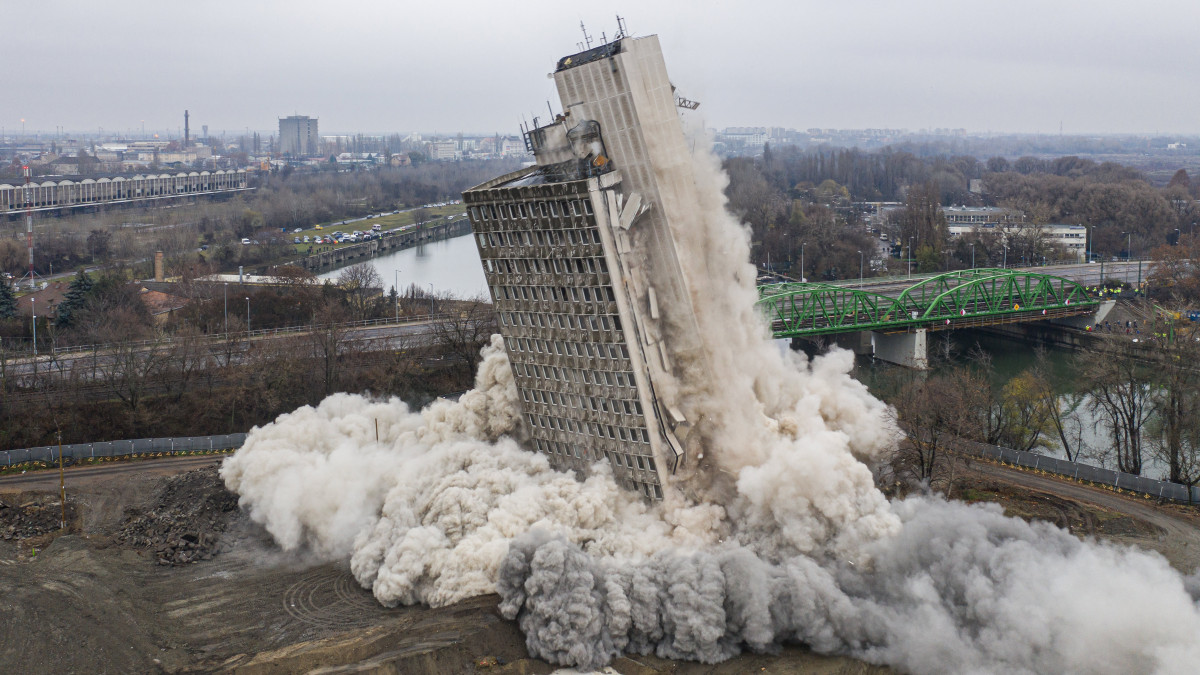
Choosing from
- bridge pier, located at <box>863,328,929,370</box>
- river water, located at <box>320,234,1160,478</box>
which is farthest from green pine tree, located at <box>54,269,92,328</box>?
bridge pier, located at <box>863,328,929,370</box>

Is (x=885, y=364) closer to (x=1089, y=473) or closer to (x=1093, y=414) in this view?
(x=1093, y=414)

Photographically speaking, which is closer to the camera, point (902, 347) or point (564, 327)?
point (564, 327)

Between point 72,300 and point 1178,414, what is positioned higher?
point 72,300

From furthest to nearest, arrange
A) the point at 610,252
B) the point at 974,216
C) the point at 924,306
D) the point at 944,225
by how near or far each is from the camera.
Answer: the point at 974,216 → the point at 944,225 → the point at 924,306 → the point at 610,252

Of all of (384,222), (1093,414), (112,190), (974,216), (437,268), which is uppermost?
(112,190)

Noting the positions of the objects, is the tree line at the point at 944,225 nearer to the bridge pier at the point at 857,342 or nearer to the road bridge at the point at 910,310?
the bridge pier at the point at 857,342

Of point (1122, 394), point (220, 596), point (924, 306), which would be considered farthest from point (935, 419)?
point (924, 306)
